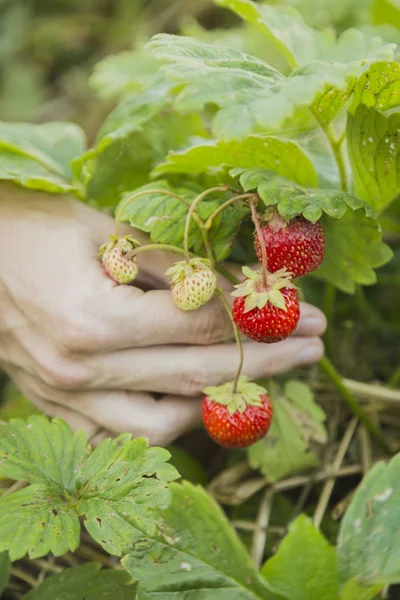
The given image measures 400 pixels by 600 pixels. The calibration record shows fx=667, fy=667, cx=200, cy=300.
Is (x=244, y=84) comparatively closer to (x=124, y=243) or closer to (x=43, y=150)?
(x=124, y=243)

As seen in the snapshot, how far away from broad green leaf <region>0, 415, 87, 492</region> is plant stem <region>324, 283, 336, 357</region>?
422mm

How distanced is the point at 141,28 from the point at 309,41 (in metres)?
1.91

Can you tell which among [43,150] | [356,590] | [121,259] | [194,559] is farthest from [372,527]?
[43,150]

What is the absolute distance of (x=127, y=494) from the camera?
2.32ft

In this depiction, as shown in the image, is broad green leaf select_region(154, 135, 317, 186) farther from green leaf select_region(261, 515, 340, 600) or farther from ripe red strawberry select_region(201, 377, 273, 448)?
green leaf select_region(261, 515, 340, 600)

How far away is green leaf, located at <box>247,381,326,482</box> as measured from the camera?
98cm

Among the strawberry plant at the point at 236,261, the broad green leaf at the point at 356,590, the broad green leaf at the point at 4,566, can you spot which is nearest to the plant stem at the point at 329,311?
the strawberry plant at the point at 236,261

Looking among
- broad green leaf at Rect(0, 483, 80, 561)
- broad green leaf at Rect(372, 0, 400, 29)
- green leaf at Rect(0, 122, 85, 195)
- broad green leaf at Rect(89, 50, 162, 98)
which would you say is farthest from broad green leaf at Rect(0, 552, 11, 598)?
broad green leaf at Rect(372, 0, 400, 29)

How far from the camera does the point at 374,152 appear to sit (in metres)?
0.74

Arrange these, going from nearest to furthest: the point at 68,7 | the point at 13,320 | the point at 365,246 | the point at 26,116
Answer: the point at 365,246, the point at 13,320, the point at 26,116, the point at 68,7

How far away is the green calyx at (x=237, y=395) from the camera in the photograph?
30.2 inches

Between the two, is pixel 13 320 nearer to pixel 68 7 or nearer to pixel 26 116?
pixel 26 116

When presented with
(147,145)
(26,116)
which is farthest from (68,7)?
(147,145)

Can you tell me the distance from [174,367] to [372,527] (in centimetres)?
30
